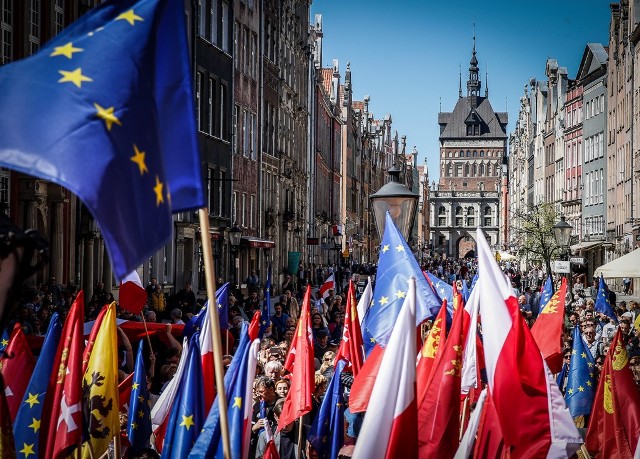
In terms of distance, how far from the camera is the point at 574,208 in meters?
78.8

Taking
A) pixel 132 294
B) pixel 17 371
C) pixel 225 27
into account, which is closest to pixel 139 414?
pixel 17 371

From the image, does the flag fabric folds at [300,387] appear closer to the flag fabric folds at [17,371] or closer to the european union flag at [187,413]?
the european union flag at [187,413]

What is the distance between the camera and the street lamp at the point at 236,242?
33.7 metres

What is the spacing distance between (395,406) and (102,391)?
255cm

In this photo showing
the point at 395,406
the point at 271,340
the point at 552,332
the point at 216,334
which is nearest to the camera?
the point at 216,334

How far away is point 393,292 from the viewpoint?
1032 centimetres

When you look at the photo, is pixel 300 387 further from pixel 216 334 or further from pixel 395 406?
pixel 216 334

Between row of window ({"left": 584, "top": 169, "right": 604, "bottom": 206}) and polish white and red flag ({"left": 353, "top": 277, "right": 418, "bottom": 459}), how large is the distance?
63.3m

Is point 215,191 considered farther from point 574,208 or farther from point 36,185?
point 574,208

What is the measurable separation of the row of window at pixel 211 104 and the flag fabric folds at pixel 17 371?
26893mm

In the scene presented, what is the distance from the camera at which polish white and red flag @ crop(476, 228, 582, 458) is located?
23.6 ft

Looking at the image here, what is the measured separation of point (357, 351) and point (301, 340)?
68.1 inches

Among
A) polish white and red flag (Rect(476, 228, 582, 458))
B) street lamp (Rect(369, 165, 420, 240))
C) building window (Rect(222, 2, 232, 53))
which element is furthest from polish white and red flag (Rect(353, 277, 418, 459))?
building window (Rect(222, 2, 232, 53))

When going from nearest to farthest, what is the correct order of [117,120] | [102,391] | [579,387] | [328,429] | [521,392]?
[117,120]
[521,392]
[102,391]
[328,429]
[579,387]
